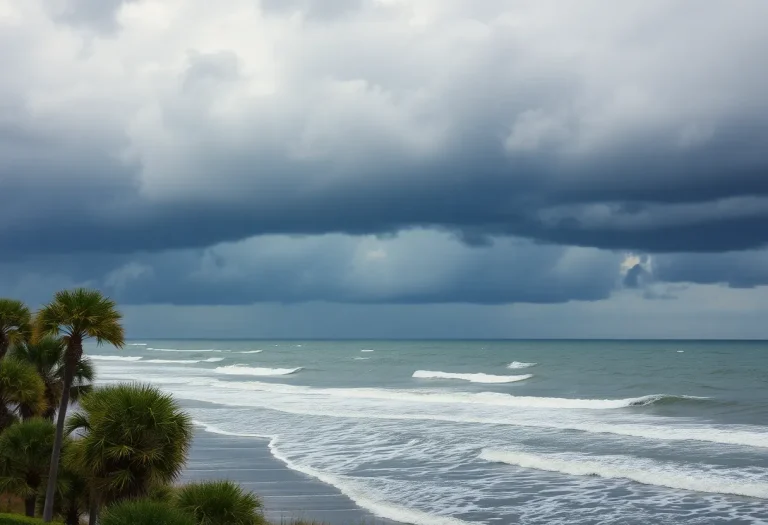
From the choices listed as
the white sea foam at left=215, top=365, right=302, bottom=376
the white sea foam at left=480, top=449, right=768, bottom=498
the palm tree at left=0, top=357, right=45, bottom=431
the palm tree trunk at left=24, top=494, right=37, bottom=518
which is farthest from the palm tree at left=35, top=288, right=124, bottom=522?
the white sea foam at left=215, top=365, right=302, bottom=376

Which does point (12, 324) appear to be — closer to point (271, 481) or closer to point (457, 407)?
point (271, 481)

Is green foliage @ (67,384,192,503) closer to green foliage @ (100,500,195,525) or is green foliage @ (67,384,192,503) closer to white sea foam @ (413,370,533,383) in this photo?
green foliage @ (100,500,195,525)

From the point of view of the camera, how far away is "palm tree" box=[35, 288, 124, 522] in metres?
14.2

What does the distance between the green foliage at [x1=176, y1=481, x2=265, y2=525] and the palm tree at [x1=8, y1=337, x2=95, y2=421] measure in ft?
24.1

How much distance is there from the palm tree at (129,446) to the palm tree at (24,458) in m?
2.75

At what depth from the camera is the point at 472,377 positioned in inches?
3263

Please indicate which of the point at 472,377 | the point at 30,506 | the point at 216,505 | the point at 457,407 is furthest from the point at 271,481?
the point at 472,377

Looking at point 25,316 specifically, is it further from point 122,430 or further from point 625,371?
point 625,371

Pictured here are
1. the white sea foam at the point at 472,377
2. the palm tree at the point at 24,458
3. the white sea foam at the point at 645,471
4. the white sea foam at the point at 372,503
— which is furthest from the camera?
the white sea foam at the point at 472,377

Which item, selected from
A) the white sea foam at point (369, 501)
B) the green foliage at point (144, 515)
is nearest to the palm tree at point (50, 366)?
the white sea foam at point (369, 501)

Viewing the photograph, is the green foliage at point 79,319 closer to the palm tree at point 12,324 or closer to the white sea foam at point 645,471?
the palm tree at point 12,324

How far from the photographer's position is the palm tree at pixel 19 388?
17.8m

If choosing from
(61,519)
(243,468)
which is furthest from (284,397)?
(61,519)

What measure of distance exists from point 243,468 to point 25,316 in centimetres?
889
